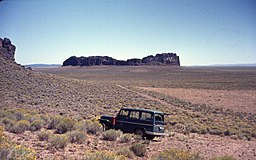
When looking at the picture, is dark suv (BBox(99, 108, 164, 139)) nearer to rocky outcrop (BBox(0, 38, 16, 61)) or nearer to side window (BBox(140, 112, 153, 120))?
side window (BBox(140, 112, 153, 120))

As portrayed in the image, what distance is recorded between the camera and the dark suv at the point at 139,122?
13.2 meters

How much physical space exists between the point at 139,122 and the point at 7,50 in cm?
3466

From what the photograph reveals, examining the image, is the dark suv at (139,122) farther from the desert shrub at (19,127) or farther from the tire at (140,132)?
the desert shrub at (19,127)

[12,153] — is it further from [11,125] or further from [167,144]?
Result: [167,144]

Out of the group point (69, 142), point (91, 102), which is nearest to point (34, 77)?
point (91, 102)

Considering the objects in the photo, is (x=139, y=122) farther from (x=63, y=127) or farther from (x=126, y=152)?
(x=126, y=152)

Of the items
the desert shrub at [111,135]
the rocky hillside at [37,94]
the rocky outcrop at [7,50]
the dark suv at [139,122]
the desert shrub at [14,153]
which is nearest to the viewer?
the desert shrub at [14,153]

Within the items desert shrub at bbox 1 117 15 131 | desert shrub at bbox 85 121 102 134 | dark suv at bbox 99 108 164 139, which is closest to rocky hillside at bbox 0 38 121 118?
desert shrub at bbox 85 121 102 134

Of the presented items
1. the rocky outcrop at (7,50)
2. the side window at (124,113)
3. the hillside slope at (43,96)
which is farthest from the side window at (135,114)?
the rocky outcrop at (7,50)

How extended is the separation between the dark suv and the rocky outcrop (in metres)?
31.4

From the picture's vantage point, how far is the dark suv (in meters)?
13.2

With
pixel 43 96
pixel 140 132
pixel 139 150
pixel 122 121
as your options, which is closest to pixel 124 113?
pixel 122 121

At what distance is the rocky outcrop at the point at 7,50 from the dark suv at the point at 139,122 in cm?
3142

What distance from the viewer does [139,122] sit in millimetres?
13383
